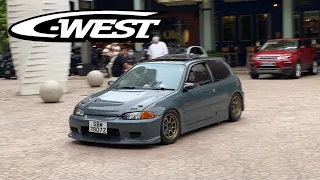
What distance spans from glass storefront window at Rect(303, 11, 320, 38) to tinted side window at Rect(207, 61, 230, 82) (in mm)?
20998

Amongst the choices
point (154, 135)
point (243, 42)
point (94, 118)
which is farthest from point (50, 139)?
point (243, 42)

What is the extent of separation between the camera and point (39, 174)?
23.6 feet

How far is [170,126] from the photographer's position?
889 cm

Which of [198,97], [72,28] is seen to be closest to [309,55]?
[72,28]

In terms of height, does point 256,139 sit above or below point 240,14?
below

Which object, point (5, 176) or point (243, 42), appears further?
point (243, 42)

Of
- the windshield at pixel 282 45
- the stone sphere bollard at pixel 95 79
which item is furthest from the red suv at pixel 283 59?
the stone sphere bollard at pixel 95 79

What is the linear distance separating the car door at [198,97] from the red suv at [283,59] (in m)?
11.1

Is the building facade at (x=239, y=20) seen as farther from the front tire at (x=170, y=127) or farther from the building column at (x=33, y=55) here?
the front tire at (x=170, y=127)

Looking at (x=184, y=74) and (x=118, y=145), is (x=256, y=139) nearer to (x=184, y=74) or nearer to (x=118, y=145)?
(x=184, y=74)

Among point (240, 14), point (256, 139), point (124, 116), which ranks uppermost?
point (240, 14)

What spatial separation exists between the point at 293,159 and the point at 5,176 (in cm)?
405

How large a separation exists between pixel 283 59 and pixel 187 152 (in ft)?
44.0

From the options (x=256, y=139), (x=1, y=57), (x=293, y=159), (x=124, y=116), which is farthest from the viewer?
(x=1, y=57)
